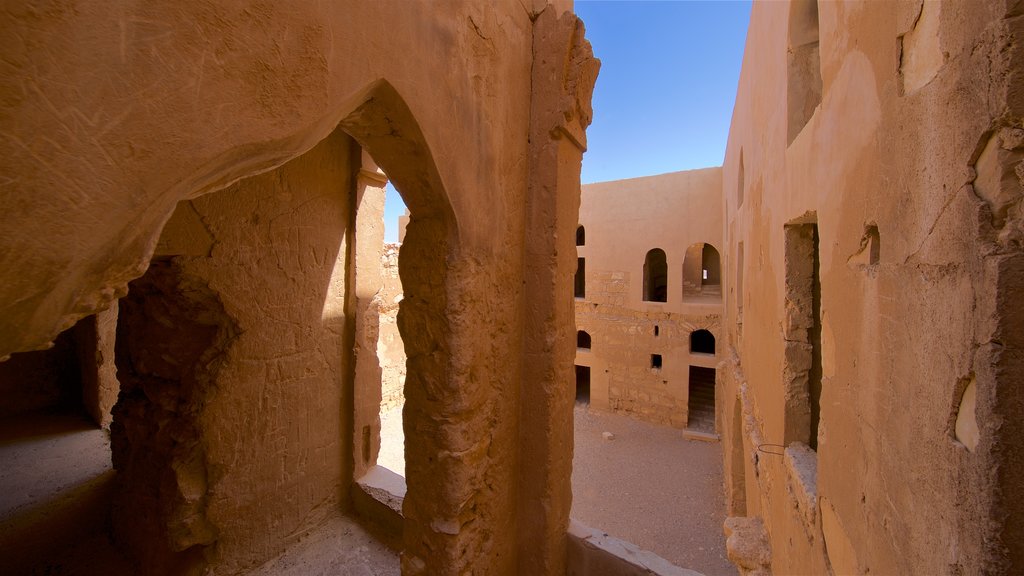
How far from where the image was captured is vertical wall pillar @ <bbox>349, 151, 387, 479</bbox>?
160 inches

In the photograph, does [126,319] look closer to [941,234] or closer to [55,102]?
[55,102]

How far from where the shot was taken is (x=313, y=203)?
364 cm

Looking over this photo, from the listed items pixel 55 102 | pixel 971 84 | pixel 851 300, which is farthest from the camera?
pixel 851 300

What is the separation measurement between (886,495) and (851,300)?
97 cm

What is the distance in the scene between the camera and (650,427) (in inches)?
441

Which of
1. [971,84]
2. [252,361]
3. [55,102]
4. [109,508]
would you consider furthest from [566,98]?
[109,508]

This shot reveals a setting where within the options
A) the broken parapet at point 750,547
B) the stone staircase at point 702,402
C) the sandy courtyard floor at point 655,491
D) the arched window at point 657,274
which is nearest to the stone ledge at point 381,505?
the broken parapet at point 750,547

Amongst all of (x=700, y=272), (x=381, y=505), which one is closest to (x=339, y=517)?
(x=381, y=505)

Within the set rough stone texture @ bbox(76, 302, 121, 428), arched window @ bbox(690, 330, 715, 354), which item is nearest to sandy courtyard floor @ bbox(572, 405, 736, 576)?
Answer: arched window @ bbox(690, 330, 715, 354)

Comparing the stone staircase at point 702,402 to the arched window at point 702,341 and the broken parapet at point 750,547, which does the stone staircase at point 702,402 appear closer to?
the arched window at point 702,341

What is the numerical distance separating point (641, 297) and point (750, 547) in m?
8.20

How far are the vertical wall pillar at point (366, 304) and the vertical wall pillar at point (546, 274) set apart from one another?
1.84 metres

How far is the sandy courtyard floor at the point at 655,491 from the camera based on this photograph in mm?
6695

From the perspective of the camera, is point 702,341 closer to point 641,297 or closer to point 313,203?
point 641,297
